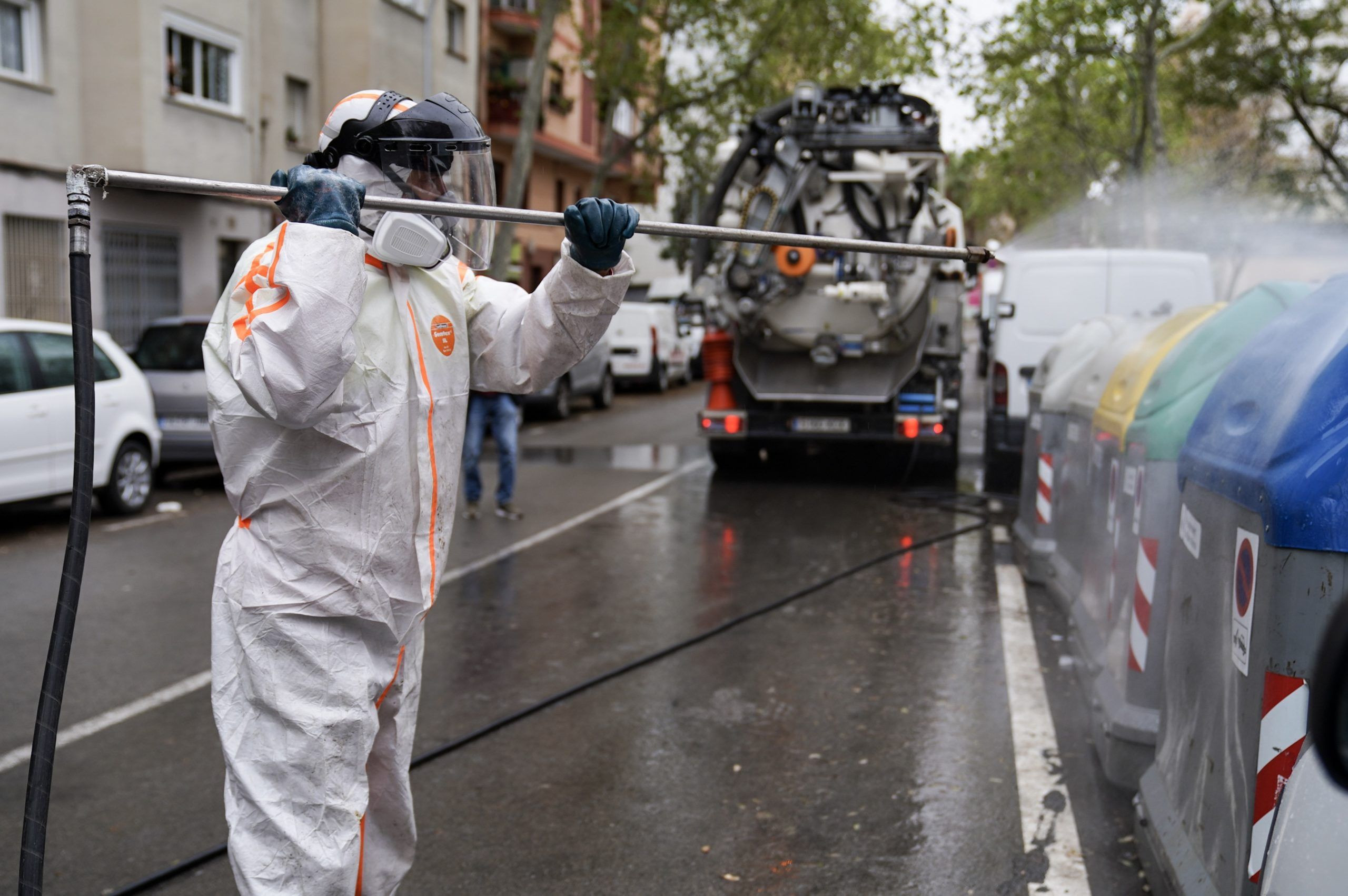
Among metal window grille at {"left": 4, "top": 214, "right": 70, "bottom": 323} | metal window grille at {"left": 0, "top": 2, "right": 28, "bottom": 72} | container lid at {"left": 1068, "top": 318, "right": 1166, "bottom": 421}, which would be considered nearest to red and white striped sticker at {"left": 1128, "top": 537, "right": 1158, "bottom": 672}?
container lid at {"left": 1068, "top": 318, "right": 1166, "bottom": 421}

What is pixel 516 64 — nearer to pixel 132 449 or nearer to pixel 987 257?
pixel 132 449

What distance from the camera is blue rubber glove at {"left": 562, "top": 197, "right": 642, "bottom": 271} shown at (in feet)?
9.00

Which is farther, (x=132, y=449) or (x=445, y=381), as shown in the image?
(x=132, y=449)

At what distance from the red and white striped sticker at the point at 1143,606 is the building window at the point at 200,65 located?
16.4 metres

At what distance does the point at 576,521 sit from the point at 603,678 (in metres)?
4.49

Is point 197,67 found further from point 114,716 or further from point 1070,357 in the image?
point 114,716

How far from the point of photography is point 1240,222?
2908 cm

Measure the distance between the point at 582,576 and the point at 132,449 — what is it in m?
4.57

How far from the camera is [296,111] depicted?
2238 centimetres

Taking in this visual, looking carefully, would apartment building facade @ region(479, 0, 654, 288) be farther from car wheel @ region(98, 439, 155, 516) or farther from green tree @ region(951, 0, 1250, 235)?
car wheel @ region(98, 439, 155, 516)

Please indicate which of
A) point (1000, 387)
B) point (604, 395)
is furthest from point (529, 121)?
point (1000, 387)

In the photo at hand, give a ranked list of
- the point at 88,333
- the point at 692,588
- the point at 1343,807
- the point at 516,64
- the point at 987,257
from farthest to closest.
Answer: the point at 516,64 → the point at 692,588 → the point at 987,257 → the point at 88,333 → the point at 1343,807

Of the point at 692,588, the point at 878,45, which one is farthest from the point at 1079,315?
the point at 878,45

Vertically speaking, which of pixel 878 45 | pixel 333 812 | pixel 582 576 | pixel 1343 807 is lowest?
pixel 582 576
